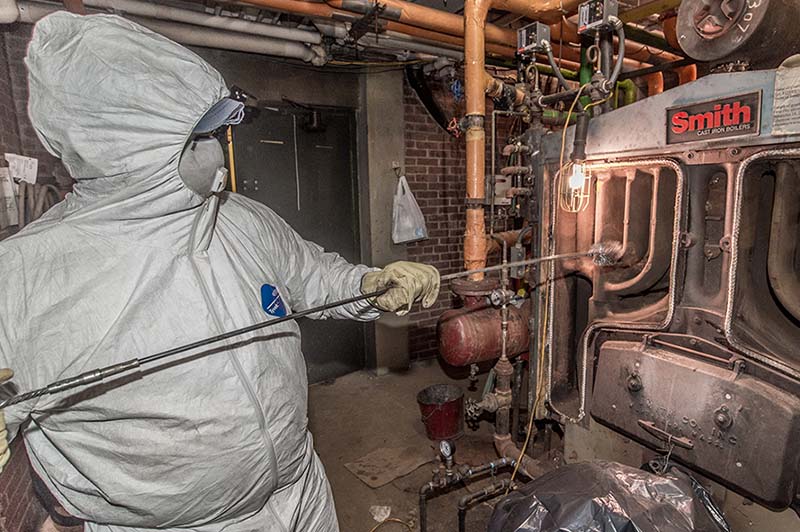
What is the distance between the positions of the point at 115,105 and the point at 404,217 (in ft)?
9.43

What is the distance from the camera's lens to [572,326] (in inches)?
80.4

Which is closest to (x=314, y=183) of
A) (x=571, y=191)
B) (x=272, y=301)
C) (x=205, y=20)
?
(x=205, y=20)

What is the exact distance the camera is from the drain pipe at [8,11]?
72.7 inches

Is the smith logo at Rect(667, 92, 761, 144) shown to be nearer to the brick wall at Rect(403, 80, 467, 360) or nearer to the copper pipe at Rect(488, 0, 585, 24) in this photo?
the copper pipe at Rect(488, 0, 585, 24)

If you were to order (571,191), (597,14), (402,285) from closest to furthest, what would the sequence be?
(402,285) < (597,14) < (571,191)

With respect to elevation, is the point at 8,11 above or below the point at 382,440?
above

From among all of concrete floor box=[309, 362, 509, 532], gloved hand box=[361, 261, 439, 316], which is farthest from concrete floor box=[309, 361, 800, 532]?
gloved hand box=[361, 261, 439, 316]

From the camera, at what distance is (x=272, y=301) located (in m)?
1.20

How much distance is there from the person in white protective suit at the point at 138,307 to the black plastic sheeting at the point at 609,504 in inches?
27.5

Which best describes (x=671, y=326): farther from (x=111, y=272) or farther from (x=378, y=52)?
(x=378, y=52)

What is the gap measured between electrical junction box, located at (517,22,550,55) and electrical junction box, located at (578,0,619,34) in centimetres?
28

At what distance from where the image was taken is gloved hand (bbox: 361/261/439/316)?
1354 mm

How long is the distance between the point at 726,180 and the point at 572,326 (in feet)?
2.76

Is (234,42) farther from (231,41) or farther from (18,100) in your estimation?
(18,100)
